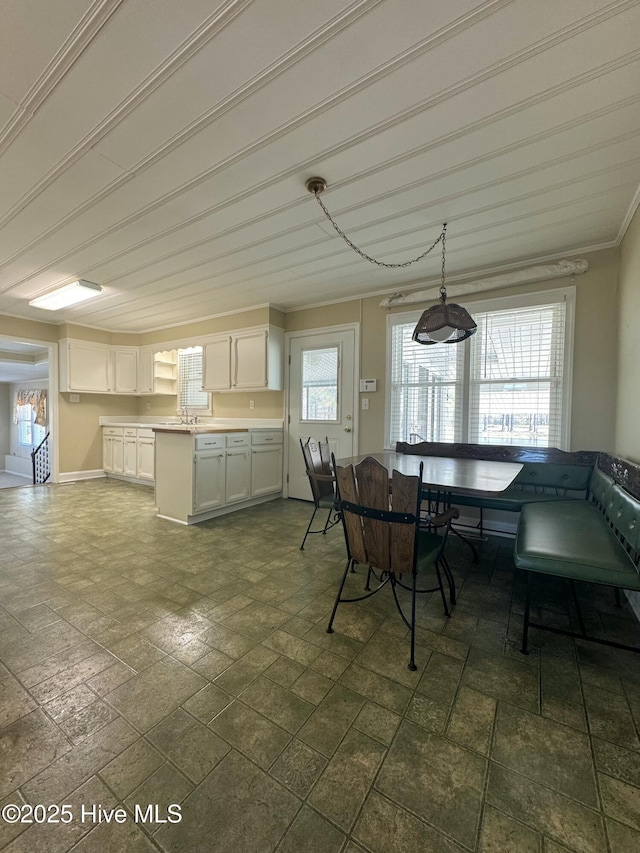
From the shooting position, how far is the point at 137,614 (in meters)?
2.02

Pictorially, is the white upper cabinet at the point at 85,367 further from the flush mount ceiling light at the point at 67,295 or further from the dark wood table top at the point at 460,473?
the dark wood table top at the point at 460,473

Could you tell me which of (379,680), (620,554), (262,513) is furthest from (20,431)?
(620,554)

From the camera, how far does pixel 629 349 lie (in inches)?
99.1

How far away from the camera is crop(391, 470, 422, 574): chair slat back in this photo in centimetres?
164

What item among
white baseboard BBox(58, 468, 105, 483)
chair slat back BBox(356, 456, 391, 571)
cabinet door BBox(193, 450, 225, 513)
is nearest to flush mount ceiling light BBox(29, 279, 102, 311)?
cabinet door BBox(193, 450, 225, 513)

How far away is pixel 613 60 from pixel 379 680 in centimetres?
279

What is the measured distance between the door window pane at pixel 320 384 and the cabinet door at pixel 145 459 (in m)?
2.54

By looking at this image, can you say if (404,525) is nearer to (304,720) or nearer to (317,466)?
(304,720)

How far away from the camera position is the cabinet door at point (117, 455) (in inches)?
229

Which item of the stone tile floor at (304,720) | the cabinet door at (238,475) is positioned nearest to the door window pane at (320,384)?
the cabinet door at (238,475)

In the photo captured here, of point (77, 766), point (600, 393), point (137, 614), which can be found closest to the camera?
point (77, 766)

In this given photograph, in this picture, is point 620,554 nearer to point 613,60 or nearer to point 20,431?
point 613,60

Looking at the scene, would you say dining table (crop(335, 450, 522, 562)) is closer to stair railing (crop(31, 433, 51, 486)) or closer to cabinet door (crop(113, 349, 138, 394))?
cabinet door (crop(113, 349, 138, 394))

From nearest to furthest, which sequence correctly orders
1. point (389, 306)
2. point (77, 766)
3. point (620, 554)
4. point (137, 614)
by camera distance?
1. point (77, 766)
2. point (620, 554)
3. point (137, 614)
4. point (389, 306)
